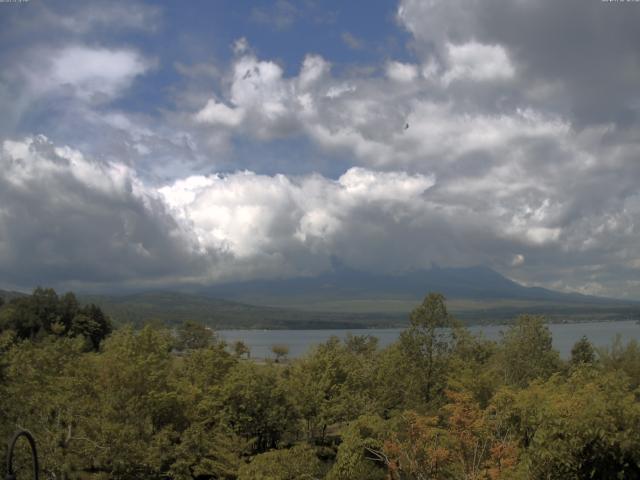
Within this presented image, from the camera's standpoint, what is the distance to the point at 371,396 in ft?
126

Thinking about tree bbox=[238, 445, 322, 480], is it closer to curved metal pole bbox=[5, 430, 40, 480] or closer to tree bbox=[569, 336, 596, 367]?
curved metal pole bbox=[5, 430, 40, 480]

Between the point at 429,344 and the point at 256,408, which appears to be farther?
the point at 429,344

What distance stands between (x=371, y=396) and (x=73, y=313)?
69.3m

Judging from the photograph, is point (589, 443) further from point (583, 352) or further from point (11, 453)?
point (583, 352)

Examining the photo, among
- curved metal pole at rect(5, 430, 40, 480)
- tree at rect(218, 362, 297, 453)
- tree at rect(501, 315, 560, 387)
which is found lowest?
tree at rect(218, 362, 297, 453)

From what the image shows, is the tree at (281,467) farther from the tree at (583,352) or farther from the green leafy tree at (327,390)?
the tree at (583,352)

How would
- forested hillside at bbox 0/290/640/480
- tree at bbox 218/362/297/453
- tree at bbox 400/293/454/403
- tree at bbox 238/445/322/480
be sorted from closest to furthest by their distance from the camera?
forested hillside at bbox 0/290/640/480 < tree at bbox 238/445/322/480 < tree at bbox 218/362/297/453 < tree at bbox 400/293/454/403

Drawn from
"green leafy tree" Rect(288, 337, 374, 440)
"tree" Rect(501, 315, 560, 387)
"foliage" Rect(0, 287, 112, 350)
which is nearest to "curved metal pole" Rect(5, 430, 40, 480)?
"green leafy tree" Rect(288, 337, 374, 440)

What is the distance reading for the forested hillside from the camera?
49.9 feet

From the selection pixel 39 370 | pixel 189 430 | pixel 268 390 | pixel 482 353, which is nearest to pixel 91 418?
pixel 189 430

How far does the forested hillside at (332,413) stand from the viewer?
49.9ft

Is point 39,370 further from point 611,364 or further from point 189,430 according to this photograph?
A: point 611,364

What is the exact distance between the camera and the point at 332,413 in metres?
34.4

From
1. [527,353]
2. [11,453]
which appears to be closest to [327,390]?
[527,353]
